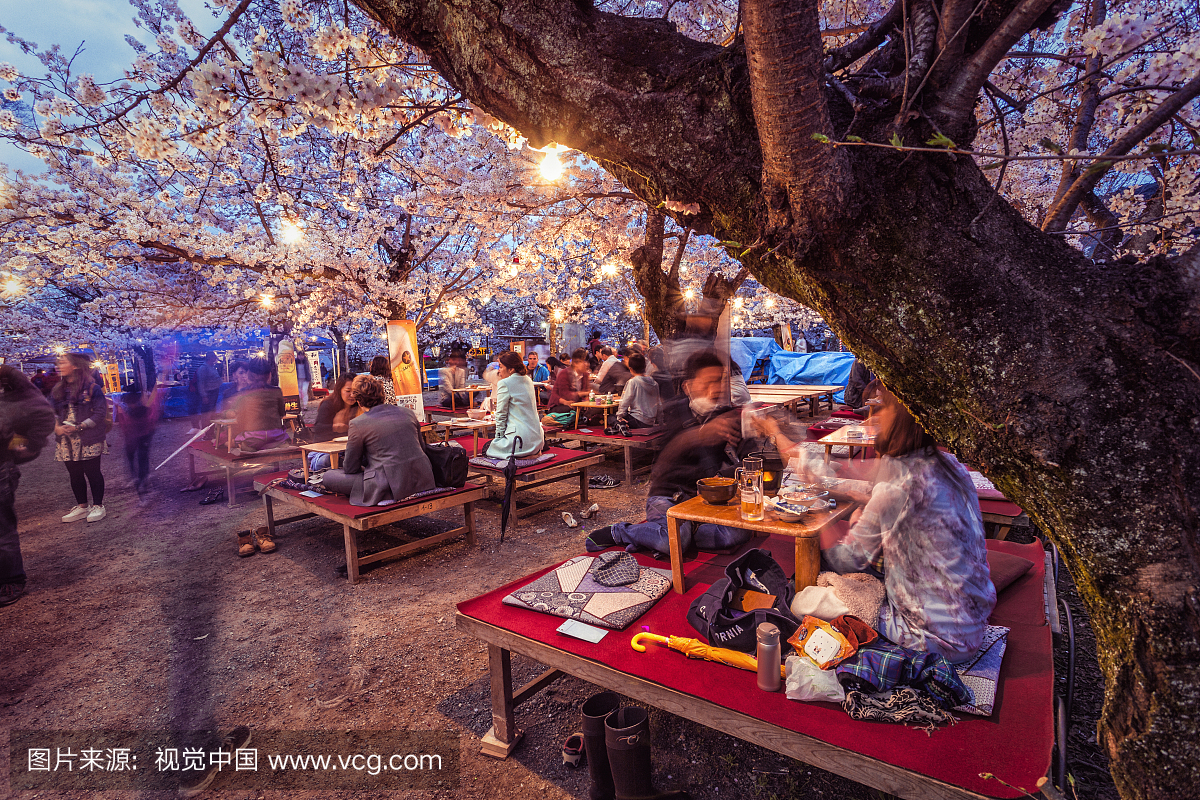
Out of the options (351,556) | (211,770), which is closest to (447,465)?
(351,556)

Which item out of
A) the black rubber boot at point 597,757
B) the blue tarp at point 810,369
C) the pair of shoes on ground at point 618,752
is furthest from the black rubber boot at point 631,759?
the blue tarp at point 810,369

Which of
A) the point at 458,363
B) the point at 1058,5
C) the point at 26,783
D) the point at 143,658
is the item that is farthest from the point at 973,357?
the point at 458,363

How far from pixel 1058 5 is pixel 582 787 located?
11.9ft

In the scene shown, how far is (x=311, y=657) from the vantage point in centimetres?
367

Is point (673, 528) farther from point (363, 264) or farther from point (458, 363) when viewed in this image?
point (458, 363)

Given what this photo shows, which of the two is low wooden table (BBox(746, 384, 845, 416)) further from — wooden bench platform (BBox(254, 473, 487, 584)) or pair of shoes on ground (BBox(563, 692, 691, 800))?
pair of shoes on ground (BBox(563, 692, 691, 800))

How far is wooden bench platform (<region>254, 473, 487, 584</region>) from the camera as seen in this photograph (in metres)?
4.73

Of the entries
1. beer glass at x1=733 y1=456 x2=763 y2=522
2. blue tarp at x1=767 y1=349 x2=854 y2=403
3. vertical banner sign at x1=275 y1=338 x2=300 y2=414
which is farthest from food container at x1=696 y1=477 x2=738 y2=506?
blue tarp at x1=767 y1=349 x2=854 y2=403

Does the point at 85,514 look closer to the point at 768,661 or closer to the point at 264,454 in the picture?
the point at 264,454

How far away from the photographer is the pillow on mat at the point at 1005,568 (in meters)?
3.24

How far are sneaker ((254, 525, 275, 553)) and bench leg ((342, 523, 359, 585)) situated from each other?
144 cm

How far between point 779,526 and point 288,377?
10109 mm

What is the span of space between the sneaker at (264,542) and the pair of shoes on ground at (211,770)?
119 inches

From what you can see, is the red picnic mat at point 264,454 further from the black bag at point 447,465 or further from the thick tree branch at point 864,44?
the thick tree branch at point 864,44
